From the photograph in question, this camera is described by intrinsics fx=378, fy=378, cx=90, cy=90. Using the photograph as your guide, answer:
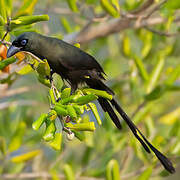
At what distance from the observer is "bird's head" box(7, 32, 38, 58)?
198 cm

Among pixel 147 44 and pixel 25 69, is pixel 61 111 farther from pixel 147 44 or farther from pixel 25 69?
pixel 147 44

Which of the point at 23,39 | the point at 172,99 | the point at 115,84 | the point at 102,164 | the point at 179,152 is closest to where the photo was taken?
the point at 23,39

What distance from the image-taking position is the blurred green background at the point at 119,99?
248 centimetres

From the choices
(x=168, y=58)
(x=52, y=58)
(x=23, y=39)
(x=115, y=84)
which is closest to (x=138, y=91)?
(x=115, y=84)

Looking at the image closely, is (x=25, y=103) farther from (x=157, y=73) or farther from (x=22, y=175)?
(x=157, y=73)

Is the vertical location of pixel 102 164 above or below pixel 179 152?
below

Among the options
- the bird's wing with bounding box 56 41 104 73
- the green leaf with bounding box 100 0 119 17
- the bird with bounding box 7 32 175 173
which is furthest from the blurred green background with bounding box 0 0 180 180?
the bird's wing with bounding box 56 41 104 73

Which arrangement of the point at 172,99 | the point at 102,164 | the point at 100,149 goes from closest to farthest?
the point at 102,164, the point at 100,149, the point at 172,99

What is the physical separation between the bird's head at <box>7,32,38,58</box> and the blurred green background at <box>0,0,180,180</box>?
0.08 m

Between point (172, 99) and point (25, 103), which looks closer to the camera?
point (25, 103)

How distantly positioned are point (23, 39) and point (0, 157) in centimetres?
121

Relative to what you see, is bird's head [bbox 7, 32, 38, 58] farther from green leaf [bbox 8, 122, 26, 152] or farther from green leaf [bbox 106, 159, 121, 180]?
green leaf [bbox 106, 159, 121, 180]

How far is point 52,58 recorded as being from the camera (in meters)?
2.11

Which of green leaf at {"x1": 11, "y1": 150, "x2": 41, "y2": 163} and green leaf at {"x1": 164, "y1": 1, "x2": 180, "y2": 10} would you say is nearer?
green leaf at {"x1": 164, "y1": 1, "x2": 180, "y2": 10}
